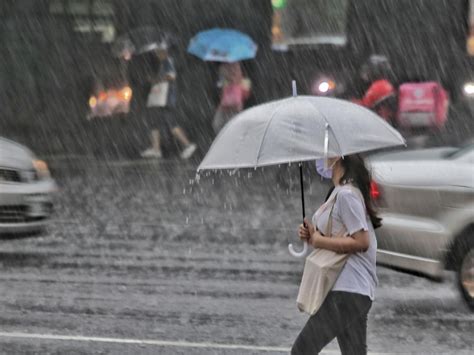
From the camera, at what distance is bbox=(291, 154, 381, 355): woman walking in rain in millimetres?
5359

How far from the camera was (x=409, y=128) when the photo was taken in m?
18.6

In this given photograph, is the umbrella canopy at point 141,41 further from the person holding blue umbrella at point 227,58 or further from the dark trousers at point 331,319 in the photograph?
the dark trousers at point 331,319

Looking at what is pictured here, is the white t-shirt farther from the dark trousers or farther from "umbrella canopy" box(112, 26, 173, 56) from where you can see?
"umbrella canopy" box(112, 26, 173, 56)

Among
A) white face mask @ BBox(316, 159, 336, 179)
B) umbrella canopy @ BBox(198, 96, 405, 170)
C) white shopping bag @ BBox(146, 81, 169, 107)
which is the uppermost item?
white shopping bag @ BBox(146, 81, 169, 107)

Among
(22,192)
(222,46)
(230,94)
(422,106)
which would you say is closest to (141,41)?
(222,46)

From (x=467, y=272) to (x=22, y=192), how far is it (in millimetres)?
4756

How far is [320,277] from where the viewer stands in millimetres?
5387

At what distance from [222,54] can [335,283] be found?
15.9 meters

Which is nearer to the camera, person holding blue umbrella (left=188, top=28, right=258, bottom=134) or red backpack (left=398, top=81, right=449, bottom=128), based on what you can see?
red backpack (left=398, top=81, right=449, bottom=128)

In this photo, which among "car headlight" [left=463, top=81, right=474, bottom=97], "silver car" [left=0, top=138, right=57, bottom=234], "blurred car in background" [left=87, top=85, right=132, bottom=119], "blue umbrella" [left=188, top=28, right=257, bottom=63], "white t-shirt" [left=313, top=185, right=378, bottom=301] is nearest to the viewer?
"white t-shirt" [left=313, top=185, right=378, bottom=301]

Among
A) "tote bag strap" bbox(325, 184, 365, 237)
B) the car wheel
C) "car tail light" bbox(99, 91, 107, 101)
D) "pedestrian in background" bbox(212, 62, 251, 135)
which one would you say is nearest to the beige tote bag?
"tote bag strap" bbox(325, 184, 365, 237)

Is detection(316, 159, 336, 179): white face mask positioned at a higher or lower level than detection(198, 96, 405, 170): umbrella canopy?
lower

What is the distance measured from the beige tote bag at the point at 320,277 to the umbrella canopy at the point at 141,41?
15675 millimetres

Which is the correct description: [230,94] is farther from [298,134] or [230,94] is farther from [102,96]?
[298,134]
